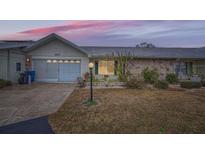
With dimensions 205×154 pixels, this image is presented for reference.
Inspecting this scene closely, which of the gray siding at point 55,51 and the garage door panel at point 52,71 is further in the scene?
the garage door panel at point 52,71

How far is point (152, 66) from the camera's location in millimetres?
15906

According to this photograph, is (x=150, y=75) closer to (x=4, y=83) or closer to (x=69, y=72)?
(x=69, y=72)

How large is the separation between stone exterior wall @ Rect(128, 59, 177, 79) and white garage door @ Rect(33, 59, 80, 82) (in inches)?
218

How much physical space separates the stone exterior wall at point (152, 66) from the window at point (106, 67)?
1816mm

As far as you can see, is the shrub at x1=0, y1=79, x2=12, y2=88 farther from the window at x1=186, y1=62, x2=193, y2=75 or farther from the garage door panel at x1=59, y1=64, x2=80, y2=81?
the window at x1=186, y1=62, x2=193, y2=75

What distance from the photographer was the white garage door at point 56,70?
15250 millimetres

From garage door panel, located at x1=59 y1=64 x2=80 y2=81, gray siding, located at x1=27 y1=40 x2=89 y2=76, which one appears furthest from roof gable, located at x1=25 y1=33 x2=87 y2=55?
garage door panel, located at x1=59 y1=64 x2=80 y2=81

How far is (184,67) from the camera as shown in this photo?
16.4 m

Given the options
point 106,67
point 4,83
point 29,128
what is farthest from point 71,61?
point 29,128

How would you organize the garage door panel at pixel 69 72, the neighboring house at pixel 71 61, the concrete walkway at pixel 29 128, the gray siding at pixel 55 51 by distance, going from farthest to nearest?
the garage door panel at pixel 69 72 → the gray siding at pixel 55 51 → the neighboring house at pixel 71 61 → the concrete walkway at pixel 29 128

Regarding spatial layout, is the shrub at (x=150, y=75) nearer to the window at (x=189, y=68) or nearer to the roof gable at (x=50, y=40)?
the window at (x=189, y=68)

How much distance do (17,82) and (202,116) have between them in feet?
47.1

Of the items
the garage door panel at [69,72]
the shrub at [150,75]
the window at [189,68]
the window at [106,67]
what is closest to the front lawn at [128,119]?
the shrub at [150,75]
